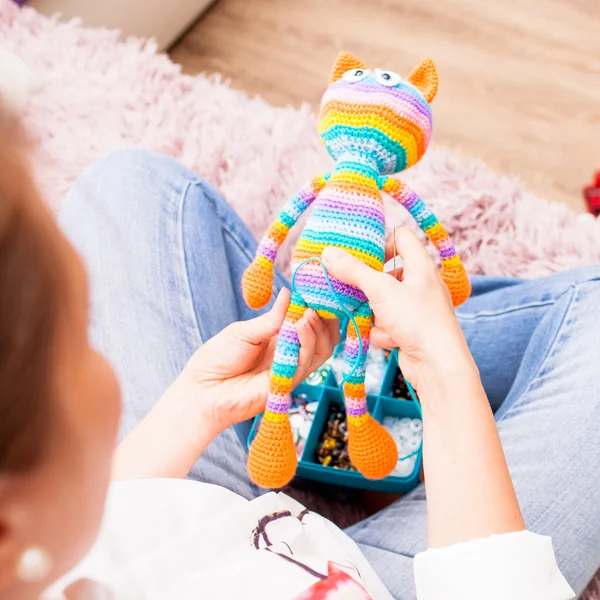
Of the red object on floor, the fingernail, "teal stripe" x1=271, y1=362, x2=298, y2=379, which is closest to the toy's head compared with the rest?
the fingernail

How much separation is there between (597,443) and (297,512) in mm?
308

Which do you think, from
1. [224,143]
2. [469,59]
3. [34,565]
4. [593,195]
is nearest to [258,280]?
[34,565]

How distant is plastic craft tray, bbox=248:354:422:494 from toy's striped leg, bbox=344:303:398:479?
0.17m

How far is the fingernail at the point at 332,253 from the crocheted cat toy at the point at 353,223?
15mm

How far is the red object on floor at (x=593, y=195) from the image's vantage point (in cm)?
115

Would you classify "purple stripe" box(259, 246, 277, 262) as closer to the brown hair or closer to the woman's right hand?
the woman's right hand

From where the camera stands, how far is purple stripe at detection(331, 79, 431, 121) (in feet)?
1.89

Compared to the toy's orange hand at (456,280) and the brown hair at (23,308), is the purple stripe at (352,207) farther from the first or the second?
the brown hair at (23,308)

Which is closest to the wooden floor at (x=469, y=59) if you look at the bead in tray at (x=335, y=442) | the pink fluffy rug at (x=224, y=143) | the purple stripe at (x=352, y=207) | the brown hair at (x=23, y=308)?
the pink fluffy rug at (x=224, y=143)

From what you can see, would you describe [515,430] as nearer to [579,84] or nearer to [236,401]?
[236,401]

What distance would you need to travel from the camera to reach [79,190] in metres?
0.84

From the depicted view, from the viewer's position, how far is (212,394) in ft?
2.11

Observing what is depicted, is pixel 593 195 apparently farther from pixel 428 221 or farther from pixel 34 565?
pixel 34 565

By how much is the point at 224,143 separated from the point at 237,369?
59 cm
